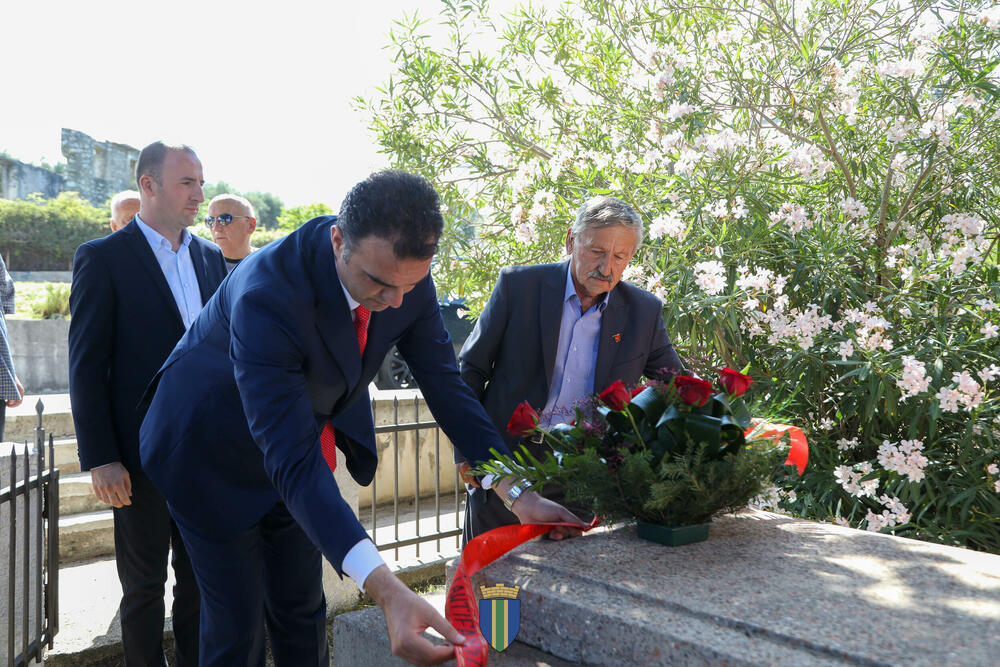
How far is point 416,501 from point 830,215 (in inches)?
115

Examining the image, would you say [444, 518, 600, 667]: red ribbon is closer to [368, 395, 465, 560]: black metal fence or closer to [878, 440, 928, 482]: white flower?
[878, 440, 928, 482]: white flower

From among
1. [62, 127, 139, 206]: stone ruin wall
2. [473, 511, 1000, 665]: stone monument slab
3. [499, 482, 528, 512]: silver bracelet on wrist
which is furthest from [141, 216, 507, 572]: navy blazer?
[62, 127, 139, 206]: stone ruin wall

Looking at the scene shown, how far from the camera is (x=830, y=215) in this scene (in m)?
4.22

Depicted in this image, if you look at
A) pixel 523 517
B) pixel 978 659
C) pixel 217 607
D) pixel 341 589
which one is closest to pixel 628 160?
pixel 341 589

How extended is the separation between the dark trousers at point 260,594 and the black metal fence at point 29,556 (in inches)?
54.8

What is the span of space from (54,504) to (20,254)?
28.6 m

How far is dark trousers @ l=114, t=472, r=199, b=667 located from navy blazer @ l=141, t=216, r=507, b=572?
3.40ft

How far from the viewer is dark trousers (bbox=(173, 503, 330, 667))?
194 centimetres

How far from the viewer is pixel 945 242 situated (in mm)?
3875

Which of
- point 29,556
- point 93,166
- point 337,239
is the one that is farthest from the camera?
point 93,166

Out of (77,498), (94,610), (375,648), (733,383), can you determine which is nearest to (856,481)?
(733,383)

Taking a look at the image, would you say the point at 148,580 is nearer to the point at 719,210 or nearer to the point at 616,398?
the point at 616,398

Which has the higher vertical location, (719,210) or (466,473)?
(719,210)

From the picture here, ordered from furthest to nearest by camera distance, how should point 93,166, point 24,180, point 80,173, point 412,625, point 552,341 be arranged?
point 93,166, point 80,173, point 24,180, point 552,341, point 412,625
